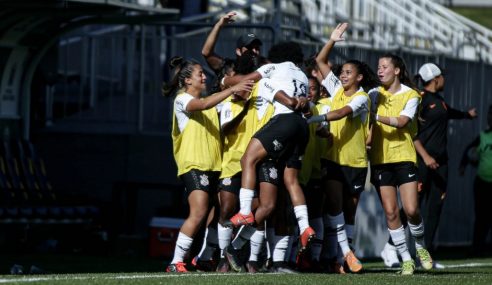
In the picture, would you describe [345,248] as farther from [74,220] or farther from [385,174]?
[74,220]

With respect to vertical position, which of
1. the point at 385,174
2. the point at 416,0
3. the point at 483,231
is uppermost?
the point at 416,0

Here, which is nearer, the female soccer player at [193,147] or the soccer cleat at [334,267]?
the female soccer player at [193,147]

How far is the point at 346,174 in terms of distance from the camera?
46.5 ft

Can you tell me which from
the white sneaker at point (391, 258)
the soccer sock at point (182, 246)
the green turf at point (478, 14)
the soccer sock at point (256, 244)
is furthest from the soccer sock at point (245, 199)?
the green turf at point (478, 14)

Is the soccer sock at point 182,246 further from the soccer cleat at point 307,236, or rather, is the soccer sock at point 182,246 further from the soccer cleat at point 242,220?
the soccer cleat at point 307,236

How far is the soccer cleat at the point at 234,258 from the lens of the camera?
1330 centimetres

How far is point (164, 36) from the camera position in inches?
834

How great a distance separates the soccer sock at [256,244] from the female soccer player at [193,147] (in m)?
0.49

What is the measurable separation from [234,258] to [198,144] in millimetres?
1100

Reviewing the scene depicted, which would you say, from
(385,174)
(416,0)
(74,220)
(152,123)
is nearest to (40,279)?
(385,174)

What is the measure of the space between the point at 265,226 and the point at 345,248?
0.78 metres

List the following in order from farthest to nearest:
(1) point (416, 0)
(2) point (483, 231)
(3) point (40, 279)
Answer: (1) point (416, 0) → (2) point (483, 231) → (3) point (40, 279)

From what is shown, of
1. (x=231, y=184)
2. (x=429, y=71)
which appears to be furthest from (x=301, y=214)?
(x=429, y=71)

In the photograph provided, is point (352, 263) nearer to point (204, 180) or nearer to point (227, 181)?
point (227, 181)
